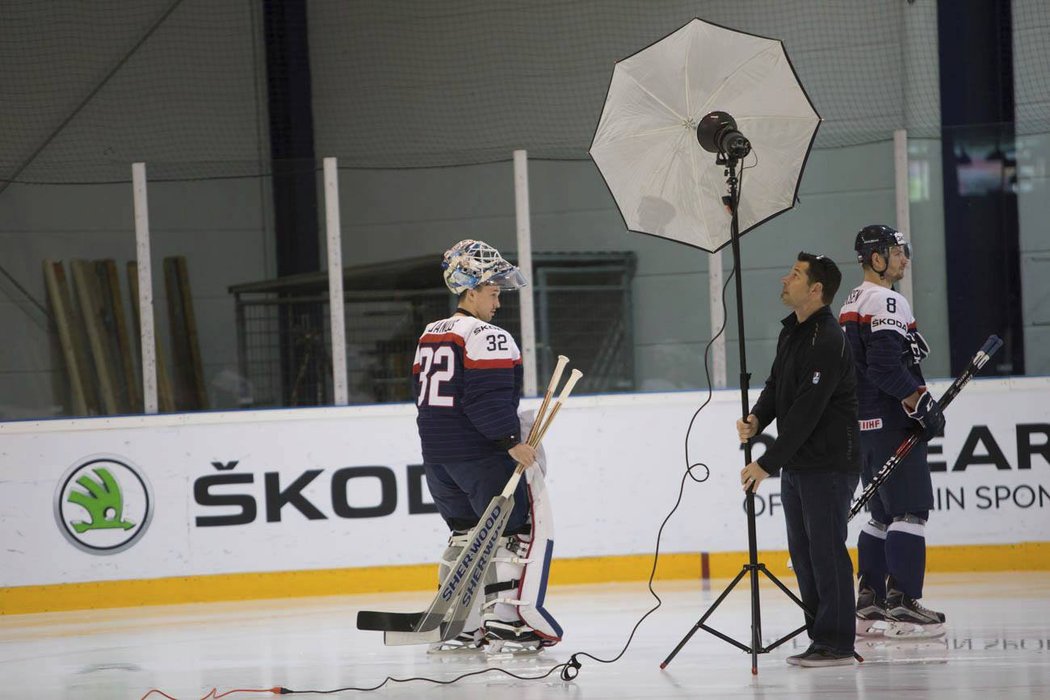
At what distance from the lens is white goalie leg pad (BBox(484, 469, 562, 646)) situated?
4652mm

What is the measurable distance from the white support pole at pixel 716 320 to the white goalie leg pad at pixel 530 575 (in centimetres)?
250

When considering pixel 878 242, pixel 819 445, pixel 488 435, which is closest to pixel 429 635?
pixel 488 435

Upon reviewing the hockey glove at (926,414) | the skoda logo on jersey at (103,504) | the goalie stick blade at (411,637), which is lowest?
the goalie stick blade at (411,637)

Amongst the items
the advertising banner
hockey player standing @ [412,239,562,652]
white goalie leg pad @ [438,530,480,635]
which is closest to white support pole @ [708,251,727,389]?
the advertising banner

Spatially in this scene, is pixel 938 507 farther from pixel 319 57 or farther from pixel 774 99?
pixel 319 57

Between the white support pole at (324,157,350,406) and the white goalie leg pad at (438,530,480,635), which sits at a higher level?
the white support pole at (324,157,350,406)

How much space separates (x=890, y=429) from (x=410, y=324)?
3.58 metres

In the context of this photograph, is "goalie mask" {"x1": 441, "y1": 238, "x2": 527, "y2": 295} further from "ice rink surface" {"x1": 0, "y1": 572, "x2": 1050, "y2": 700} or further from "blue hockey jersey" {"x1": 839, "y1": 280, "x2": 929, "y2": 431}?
"ice rink surface" {"x1": 0, "y1": 572, "x2": 1050, "y2": 700}

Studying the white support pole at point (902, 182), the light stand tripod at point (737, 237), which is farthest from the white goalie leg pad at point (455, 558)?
the white support pole at point (902, 182)

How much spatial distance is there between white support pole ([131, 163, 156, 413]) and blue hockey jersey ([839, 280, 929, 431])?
3.76m

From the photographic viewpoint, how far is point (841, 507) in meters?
4.03

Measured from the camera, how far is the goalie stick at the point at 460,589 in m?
4.52

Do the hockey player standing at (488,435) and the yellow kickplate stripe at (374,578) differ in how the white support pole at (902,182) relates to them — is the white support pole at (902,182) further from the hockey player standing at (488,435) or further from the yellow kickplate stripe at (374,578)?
the hockey player standing at (488,435)

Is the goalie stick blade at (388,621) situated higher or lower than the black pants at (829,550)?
lower
